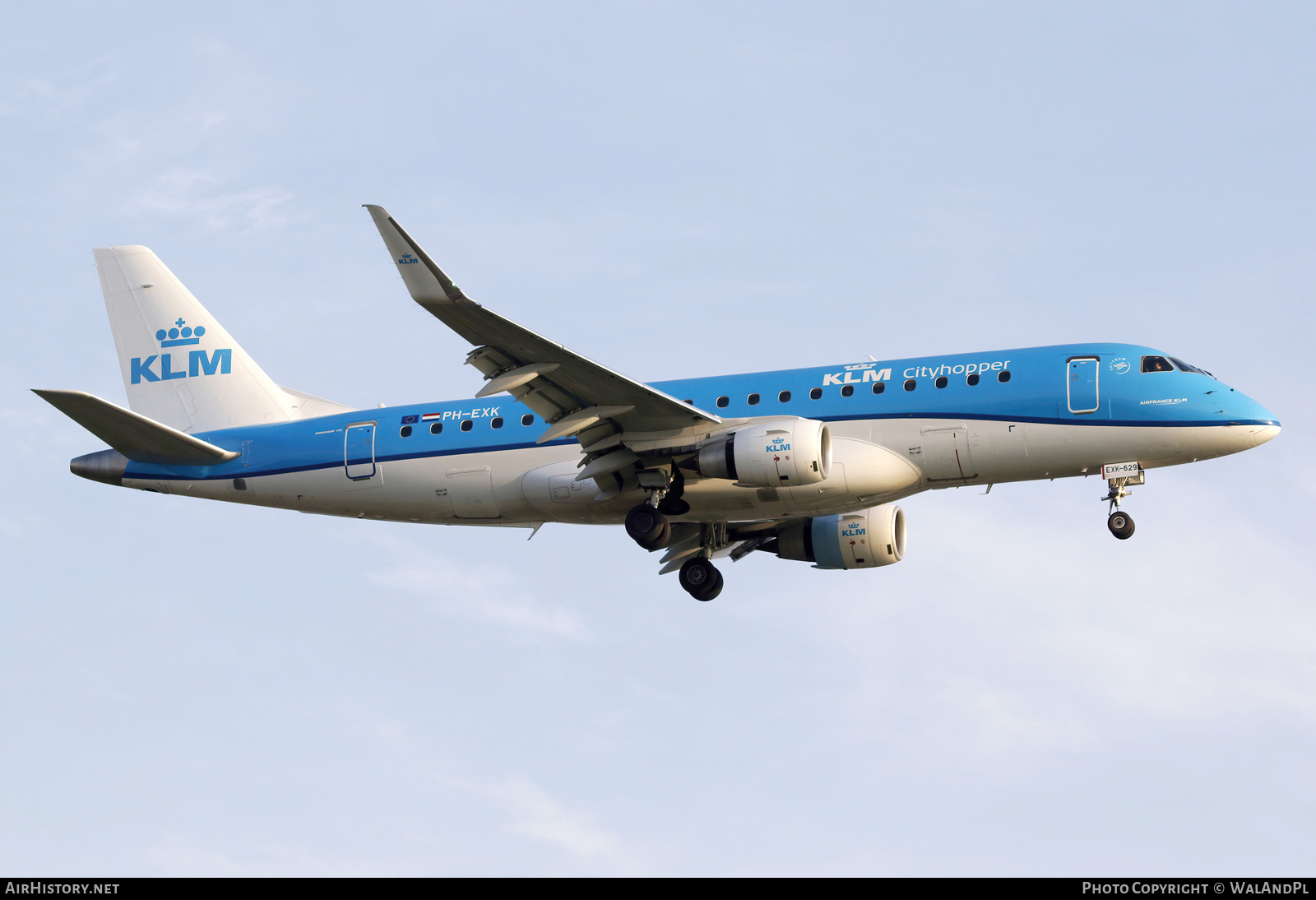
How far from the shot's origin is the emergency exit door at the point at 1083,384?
3253 cm

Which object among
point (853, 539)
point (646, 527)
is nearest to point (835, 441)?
point (646, 527)

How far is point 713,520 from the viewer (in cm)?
3612

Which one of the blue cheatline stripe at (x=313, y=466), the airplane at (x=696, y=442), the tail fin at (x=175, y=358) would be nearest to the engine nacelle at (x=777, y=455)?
the airplane at (x=696, y=442)

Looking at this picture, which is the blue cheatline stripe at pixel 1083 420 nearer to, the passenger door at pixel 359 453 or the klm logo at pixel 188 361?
the passenger door at pixel 359 453

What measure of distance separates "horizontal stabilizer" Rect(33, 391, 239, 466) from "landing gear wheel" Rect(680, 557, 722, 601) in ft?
39.1

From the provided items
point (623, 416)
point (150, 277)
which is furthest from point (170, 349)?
point (623, 416)

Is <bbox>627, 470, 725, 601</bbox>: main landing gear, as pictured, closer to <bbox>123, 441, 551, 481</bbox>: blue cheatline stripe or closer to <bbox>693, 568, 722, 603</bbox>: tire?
<bbox>123, 441, 551, 481</bbox>: blue cheatline stripe

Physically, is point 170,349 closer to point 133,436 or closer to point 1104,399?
point 133,436

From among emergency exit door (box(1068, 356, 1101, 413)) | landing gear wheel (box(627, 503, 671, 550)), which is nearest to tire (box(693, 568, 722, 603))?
landing gear wheel (box(627, 503, 671, 550))

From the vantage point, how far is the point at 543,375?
1251 inches

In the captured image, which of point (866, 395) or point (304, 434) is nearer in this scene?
point (866, 395)

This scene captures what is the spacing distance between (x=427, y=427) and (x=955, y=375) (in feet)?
41.9

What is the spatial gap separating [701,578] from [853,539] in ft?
13.4

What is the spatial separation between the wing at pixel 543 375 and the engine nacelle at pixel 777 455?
3.98 ft
